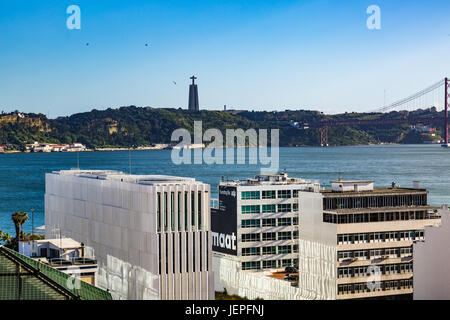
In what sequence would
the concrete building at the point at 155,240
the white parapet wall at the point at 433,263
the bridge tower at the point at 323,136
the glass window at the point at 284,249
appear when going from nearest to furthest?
the white parapet wall at the point at 433,263 < the concrete building at the point at 155,240 < the glass window at the point at 284,249 < the bridge tower at the point at 323,136

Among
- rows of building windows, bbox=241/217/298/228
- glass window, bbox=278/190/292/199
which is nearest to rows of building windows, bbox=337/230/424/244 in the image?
rows of building windows, bbox=241/217/298/228

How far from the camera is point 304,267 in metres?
19.9

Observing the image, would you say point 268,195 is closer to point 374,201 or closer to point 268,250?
point 268,250

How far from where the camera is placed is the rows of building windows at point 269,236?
22969 millimetres

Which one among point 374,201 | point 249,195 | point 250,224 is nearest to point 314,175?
point 249,195

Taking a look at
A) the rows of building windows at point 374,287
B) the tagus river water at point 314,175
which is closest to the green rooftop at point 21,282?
the rows of building windows at point 374,287

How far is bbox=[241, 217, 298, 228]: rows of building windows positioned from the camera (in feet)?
75.8

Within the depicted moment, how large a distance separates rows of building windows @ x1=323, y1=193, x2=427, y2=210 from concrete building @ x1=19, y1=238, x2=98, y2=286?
7224 mm

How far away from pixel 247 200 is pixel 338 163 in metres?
50.1

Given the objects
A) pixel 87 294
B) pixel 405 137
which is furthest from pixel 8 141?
pixel 87 294

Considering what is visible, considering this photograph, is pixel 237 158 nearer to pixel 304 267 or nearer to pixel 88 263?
pixel 304 267

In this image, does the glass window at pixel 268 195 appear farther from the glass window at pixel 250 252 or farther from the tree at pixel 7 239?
the tree at pixel 7 239

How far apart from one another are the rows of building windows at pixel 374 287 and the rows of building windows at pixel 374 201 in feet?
7.09
